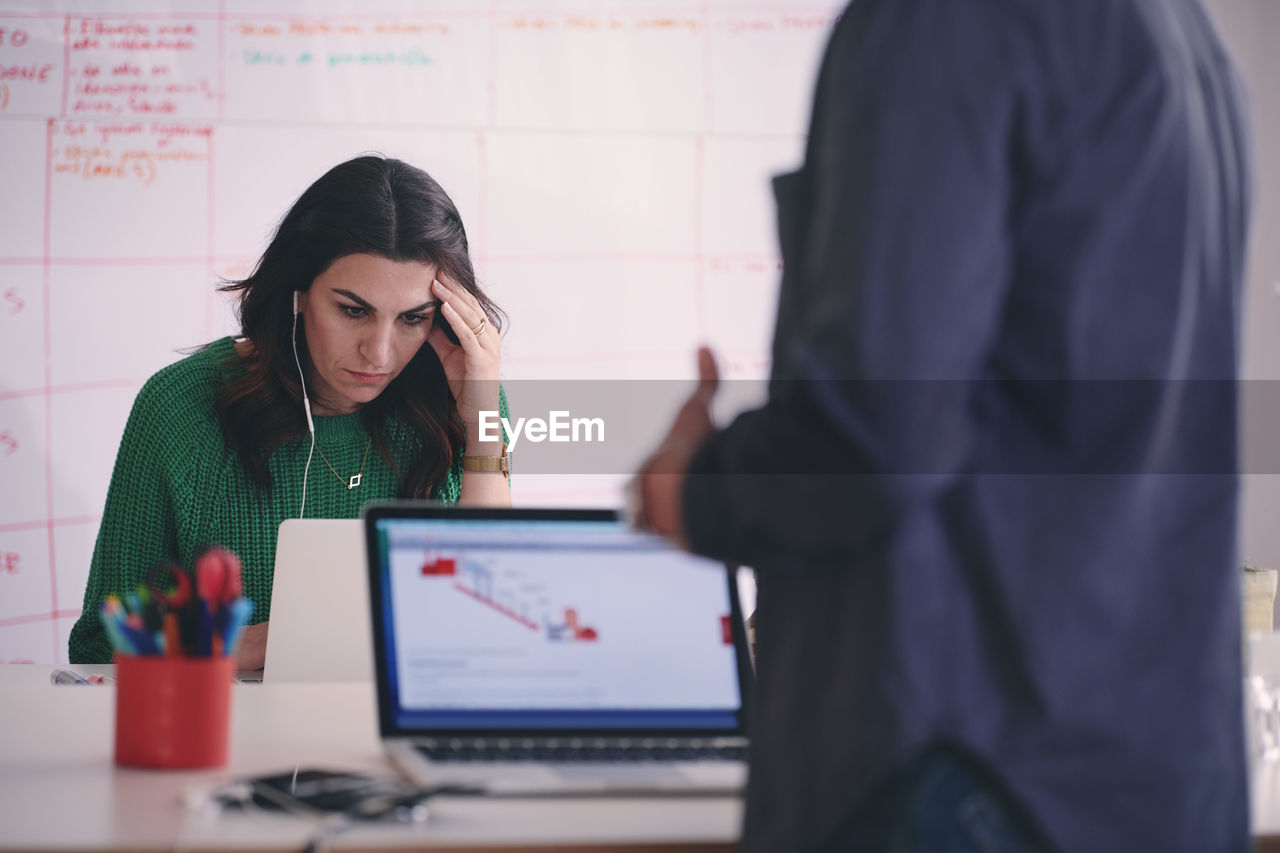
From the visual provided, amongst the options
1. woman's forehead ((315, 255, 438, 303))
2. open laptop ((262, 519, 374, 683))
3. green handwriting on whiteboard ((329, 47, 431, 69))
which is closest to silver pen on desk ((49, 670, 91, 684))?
open laptop ((262, 519, 374, 683))

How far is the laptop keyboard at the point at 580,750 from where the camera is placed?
1.01 m

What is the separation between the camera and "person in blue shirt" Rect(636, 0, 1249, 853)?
62cm

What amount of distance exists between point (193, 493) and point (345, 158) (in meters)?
1.10

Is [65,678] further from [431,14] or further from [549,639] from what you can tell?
[431,14]

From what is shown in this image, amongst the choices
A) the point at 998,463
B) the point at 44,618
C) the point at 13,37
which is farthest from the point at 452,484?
the point at 998,463

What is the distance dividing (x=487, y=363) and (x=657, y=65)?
1108 millimetres

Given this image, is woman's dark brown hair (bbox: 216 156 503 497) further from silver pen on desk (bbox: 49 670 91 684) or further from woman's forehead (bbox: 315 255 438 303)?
silver pen on desk (bbox: 49 670 91 684)

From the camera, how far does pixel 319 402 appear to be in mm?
2102

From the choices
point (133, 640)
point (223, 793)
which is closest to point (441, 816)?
point (223, 793)

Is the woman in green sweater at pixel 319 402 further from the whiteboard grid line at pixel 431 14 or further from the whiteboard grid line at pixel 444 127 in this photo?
the whiteboard grid line at pixel 431 14

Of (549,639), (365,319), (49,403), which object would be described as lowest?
(549,639)

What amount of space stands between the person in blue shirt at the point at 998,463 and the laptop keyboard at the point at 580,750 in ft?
1.20

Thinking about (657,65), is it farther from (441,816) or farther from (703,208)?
(441,816)

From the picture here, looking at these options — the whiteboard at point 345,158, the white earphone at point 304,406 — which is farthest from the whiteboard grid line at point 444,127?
the white earphone at point 304,406
